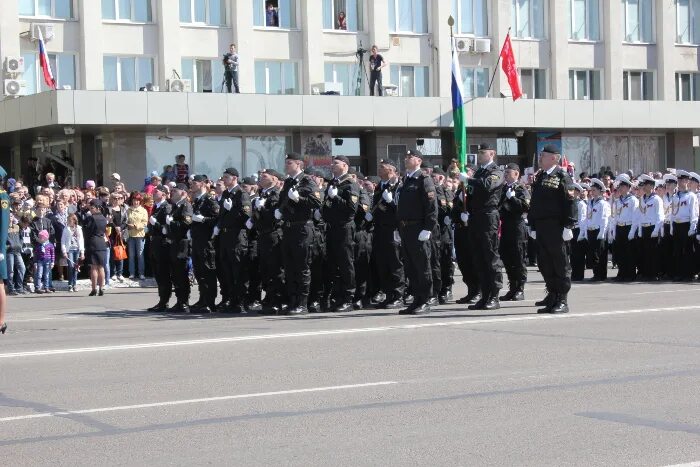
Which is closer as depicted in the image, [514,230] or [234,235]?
[234,235]

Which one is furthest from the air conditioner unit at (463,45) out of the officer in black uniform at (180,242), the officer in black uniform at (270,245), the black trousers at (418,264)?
the black trousers at (418,264)

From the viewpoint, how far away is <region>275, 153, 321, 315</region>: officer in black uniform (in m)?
16.2

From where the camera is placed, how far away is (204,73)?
39.9 meters

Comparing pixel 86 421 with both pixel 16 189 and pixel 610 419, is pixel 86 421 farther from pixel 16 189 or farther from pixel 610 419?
pixel 16 189

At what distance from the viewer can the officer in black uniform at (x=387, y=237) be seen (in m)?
16.8

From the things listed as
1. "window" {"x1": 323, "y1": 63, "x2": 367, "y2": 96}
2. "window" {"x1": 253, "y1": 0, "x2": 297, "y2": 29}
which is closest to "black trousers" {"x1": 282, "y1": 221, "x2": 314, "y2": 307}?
"window" {"x1": 253, "y1": 0, "x2": 297, "y2": 29}

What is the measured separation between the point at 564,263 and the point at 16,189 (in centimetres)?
1318

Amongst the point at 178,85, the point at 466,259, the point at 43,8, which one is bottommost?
the point at 466,259

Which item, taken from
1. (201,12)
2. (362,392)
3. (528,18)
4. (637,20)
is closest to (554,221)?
(362,392)

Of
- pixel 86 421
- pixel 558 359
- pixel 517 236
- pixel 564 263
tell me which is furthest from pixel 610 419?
pixel 517 236

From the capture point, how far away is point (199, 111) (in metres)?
35.7

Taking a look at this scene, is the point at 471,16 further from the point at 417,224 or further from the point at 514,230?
the point at 417,224

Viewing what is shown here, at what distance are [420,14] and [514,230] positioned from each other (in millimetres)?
26511

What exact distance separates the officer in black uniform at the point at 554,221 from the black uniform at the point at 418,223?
1.32 metres
